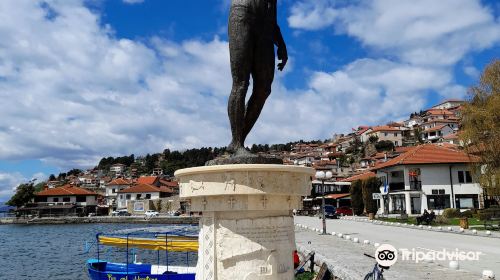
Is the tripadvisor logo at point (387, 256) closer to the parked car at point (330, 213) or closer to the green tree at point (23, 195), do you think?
the parked car at point (330, 213)

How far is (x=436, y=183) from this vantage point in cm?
4350

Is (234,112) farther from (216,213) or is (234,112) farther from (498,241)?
(498,241)

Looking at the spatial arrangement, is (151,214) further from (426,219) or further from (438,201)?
(426,219)

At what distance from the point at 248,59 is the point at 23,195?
89877 millimetres

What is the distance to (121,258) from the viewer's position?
984 inches

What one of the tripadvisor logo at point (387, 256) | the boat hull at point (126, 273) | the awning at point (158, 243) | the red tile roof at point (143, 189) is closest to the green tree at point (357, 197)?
the awning at point (158, 243)

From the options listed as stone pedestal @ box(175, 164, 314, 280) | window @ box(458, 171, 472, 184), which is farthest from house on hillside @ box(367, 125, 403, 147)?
stone pedestal @ box(175, 164, 314, 280)

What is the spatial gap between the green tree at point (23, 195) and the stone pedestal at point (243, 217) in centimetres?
8875

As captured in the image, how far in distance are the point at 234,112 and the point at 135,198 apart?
85519 mm

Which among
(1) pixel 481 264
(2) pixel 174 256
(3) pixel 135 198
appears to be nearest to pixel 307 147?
(3) pixel 135 198

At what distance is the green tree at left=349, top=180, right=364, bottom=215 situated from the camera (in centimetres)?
4866

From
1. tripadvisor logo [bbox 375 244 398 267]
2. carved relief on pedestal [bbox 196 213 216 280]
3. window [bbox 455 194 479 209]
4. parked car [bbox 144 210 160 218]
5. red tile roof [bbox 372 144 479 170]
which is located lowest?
parked car [bbox 144 210 160 218]

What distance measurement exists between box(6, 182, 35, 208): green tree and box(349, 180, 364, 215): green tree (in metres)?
61.7

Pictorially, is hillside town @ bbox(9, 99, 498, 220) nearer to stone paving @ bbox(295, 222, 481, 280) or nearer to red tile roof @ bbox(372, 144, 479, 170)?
red tile roof @ bbox(372, 144, 479, 170)
